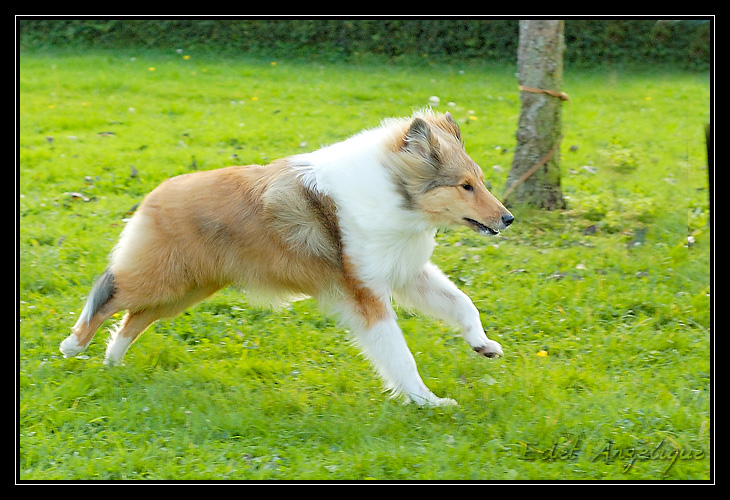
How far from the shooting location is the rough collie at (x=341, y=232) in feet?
15.2

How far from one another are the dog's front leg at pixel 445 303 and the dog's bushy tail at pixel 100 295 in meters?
1.97

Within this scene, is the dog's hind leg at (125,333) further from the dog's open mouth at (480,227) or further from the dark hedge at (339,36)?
the dark hedge at (339,36)

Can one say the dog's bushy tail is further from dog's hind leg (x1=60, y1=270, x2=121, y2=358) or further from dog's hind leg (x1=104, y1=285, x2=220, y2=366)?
dog's hind leg (x1=104, y1=285, x2=220, y2=366)

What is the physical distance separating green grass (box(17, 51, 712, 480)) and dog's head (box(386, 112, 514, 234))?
1.10 m

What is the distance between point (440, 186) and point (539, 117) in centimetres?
322

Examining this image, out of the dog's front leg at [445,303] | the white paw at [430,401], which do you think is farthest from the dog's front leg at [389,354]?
the dog's front leg at [445,303]

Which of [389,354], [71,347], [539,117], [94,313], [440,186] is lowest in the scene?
[71,347]

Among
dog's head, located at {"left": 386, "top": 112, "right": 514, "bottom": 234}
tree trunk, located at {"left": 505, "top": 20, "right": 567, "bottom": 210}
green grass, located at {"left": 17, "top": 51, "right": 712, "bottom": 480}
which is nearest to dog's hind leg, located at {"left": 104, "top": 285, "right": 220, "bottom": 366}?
green grass, located at {"left": 17, "top": 51, "right": 712, "bottom": 480}

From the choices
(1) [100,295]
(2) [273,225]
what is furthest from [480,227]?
(1) [100,295]

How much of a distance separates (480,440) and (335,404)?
963 mm

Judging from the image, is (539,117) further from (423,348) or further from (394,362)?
(394,362)

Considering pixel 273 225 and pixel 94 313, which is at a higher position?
pixel 273 225

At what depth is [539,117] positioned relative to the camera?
7414mm

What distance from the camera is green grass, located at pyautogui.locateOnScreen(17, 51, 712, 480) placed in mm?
4117
